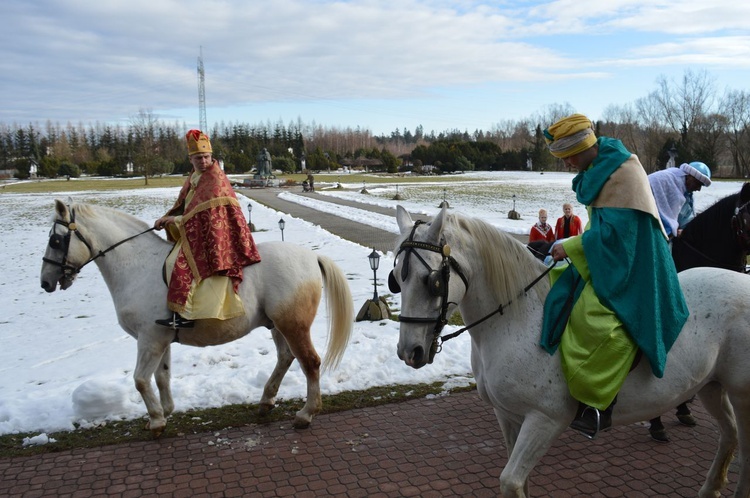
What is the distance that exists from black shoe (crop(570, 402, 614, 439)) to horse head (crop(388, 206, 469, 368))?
36.1 inches

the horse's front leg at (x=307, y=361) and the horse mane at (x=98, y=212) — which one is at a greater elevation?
the horse mane at (x=98, y=212)

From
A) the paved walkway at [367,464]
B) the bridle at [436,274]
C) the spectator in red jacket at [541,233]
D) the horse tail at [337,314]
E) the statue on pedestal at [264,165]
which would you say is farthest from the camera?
the statue on pedestal at [264,165]

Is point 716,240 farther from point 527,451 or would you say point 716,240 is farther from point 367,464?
point 367,464

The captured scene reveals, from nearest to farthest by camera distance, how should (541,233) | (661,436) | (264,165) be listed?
(661,436) < (541,233) < (264,165)

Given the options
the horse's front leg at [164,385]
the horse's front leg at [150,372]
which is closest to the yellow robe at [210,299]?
the horse's front leg at [150,372]

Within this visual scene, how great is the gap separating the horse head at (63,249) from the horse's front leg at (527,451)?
13.8ft

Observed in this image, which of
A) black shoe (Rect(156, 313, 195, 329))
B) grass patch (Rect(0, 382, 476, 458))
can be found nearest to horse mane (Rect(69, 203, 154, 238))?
black shoe (Rect(156, 313, 195, 329))

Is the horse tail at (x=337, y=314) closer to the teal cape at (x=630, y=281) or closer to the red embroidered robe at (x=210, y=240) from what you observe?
the red embroidered robe at (x=210, y=240)

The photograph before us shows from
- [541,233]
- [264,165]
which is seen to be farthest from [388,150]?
[541,233]

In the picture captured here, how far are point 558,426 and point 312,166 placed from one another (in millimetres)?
86220

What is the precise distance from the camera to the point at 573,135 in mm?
2971

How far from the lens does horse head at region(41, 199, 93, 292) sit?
15.8 feet

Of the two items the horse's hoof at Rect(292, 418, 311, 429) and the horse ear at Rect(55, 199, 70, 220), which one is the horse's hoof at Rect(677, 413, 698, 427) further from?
the horse ear at Rect(55, 199, 70, 220)

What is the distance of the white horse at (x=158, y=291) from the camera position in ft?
15.6
